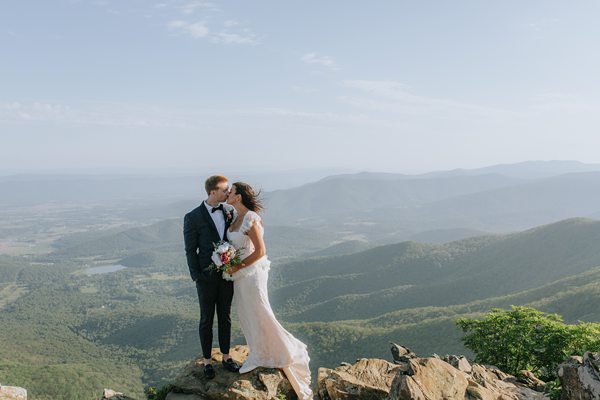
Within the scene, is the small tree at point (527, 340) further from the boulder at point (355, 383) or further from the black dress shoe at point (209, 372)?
the black dress shoe at point (209, 372)

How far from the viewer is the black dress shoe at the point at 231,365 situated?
11368mm

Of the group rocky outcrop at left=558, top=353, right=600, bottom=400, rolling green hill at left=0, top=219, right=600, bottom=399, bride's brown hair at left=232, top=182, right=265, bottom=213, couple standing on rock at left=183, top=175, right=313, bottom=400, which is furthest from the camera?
rolling green hill at left=0, top=219, right=600, bottom=399

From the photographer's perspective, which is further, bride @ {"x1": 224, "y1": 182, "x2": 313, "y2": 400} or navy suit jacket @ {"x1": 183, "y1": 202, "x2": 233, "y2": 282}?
bride @ {"x1": 224, "y1": 182, "x2": 313, "y2": 400}

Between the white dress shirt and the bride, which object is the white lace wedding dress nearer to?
the bride

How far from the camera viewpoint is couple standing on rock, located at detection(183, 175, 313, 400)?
1050 cm

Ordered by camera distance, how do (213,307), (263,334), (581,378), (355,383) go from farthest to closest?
1. (355,383)
2. (263,334)
3. (213,307)
4. (581,378)

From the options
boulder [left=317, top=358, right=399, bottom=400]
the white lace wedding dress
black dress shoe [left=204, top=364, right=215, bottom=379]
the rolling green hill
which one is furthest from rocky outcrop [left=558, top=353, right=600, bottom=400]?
the rolling green hill

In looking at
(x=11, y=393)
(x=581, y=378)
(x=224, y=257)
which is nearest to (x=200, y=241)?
(x=224, y=257)

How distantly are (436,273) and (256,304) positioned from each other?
151489 millimetres

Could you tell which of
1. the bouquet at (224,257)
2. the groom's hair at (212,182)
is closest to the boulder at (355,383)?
the bouquet at (224,257)

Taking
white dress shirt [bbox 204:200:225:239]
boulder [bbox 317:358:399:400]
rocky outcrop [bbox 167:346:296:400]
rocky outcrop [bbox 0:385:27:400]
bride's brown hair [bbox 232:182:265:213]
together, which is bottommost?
boulder [bbox 317:358:399:400]

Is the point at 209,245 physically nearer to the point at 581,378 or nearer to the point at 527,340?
the point at 581,378

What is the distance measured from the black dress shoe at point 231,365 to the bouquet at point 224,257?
2.89 metres

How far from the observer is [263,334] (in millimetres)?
11312
